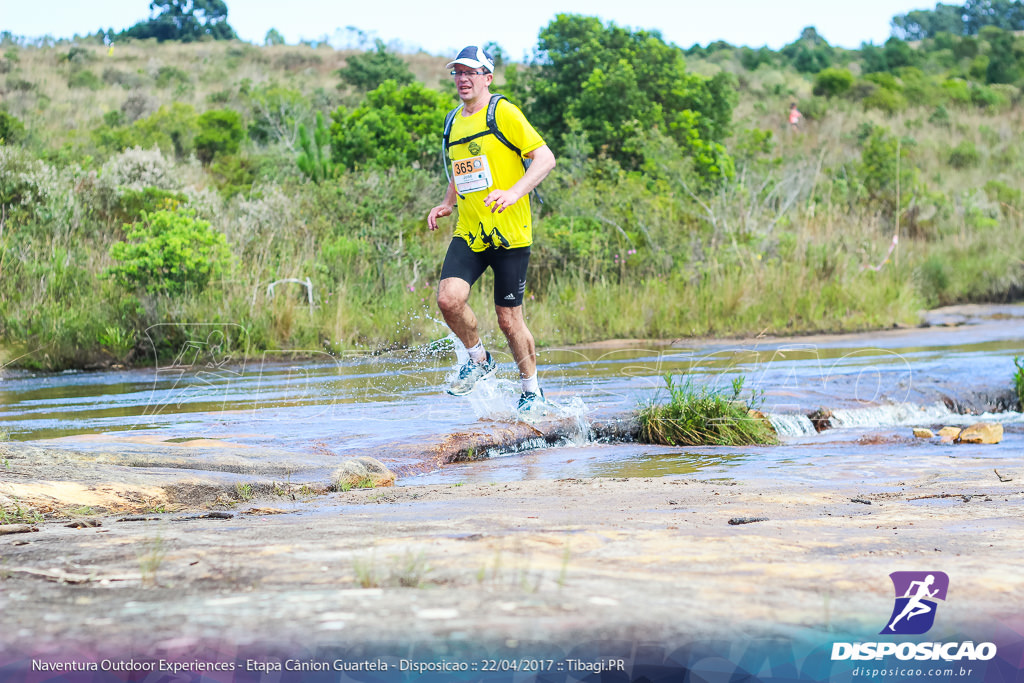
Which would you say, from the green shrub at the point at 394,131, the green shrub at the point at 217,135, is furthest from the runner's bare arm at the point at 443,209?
the green shrub at the point at 217,135

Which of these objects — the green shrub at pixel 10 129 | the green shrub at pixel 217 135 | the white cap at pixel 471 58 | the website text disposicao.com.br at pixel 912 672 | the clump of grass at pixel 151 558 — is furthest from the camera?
the green shrub at pixel 217 135

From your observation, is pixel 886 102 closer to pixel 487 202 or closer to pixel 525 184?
pixel 525 184

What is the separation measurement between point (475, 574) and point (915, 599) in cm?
96

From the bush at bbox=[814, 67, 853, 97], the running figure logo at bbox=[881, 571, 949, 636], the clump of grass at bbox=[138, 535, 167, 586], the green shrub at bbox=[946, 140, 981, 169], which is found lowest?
the running figure logo at bbox=[881, 571, 949, 636]

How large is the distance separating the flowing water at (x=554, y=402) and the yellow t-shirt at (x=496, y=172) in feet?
3.58

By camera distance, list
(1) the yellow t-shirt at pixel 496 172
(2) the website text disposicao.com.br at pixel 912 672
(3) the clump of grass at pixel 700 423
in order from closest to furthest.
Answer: (2) the website text disposicao.com.br at pixel 912 672 → (1) the yellow t-shirt at pixel 496 172 → (3) the clump of grass at pixel 700 423

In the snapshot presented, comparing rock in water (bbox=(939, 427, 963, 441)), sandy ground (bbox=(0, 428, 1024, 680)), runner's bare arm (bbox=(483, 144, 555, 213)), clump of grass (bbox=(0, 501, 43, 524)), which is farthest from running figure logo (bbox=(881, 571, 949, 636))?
rock in water (bbox=(939, 427, 963, 441))

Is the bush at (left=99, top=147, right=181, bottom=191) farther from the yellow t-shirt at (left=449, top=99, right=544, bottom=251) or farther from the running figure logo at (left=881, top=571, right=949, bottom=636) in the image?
the running figure logo at (left=881, top=571, right=949, bottom=636)

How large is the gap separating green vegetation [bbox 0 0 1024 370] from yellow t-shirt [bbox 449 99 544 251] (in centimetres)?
434

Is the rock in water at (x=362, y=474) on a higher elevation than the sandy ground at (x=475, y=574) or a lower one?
lower

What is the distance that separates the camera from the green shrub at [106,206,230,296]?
11297 mm

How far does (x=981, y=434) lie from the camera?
690 cm

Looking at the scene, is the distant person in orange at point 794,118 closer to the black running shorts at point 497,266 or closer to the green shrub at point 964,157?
the green shrub at point 964,157

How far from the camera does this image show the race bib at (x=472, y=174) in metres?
6.70
